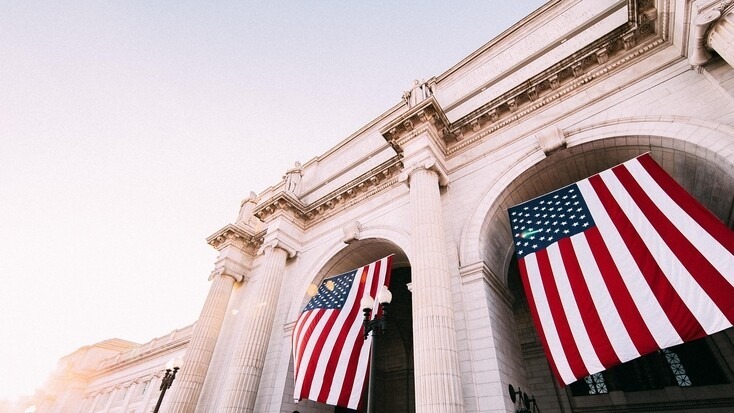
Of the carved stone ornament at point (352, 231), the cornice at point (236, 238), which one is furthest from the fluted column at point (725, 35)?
Answer: the cornice at point (236, 238)

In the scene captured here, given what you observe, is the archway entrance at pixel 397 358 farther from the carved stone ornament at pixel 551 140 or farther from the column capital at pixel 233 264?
the carved stone ornament at pixel 551 140

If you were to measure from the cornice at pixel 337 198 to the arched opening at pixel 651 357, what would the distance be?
5142 millimetres

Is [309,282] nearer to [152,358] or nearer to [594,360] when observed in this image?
[594,360]

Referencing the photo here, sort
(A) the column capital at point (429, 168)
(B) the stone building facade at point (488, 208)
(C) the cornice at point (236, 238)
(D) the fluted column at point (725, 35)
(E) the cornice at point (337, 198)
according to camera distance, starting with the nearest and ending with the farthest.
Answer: (D) the fluted column at point (725, 35)
(B) the stone building facade at point (488, 208)
(A) the column capital at point (429, 168)
(E) the cornice at point (337, 198)
(C) the cornice at point (236, 238)

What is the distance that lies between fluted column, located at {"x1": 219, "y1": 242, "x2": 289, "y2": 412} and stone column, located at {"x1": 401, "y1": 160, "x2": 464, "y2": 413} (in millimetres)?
7212

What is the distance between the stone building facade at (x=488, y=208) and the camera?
8.23 m


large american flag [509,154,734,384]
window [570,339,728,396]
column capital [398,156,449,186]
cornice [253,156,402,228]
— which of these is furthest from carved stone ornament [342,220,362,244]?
window [570,339,728,396]

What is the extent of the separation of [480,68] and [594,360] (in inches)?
519

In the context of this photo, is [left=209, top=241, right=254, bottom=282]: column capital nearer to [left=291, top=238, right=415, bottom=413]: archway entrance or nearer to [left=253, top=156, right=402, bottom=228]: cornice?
[left=253, top=156, right=402, bottom=228]: cornice

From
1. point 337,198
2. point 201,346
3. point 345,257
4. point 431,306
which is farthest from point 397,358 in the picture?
point 431,306

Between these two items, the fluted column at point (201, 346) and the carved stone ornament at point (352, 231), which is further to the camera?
the carved stone ornament at point (352, 231)

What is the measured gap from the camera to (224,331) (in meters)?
16.5

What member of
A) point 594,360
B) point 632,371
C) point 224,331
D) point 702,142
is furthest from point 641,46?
point 224,331

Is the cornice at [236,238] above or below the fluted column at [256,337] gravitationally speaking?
above
